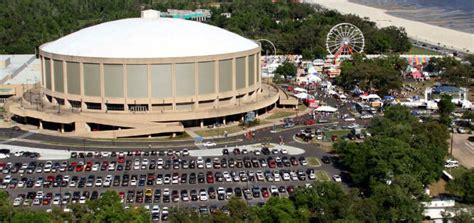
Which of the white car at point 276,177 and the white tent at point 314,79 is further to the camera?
the white tent at point 314,79

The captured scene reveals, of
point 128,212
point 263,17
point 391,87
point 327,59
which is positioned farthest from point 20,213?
point 263,17

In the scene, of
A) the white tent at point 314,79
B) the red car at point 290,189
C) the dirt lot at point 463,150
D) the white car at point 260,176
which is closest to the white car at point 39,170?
the white car at point 260,176

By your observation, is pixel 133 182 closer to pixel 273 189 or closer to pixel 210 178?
pixel 210 178

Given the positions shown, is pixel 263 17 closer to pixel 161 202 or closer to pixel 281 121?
pixel 281 121

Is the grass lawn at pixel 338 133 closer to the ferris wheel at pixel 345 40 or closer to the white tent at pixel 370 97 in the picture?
the white tent at pixel 370 97

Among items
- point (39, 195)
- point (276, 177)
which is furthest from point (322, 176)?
point (39, 195)

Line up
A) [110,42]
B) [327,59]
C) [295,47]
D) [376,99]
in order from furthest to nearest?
[295,47] < [327,59] < [376,99] < [110,42]
